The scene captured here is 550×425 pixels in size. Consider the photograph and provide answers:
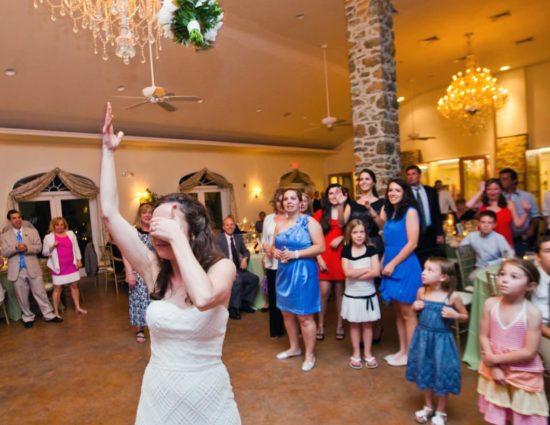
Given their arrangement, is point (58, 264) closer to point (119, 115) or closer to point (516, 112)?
point (119, 115)

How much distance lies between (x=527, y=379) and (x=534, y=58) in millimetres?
9968

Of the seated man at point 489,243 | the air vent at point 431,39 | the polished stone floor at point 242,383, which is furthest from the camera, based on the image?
the air vent at point 431,39

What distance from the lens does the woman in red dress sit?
12.4ft

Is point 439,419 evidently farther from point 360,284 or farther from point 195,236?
point 195,236

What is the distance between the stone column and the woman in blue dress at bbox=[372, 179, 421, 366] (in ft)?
6.71

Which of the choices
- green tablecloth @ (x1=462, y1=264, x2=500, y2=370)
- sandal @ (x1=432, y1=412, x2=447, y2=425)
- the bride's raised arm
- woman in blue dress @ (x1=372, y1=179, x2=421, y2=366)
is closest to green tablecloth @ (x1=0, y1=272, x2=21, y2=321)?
A: woman in blue dress @ (x1=372, y1=179, x2=421, y2=366)

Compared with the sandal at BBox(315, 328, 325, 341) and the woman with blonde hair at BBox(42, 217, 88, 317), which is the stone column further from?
the woman with blonde hair at BBox(42, 217, 88, 317)

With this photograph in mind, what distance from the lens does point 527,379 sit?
1.98 metres

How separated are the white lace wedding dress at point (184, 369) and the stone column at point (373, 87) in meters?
4.31

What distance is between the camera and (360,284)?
3.32m

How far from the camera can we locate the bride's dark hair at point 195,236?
1295mm

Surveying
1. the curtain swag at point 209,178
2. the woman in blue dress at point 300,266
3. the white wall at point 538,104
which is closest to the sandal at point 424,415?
the woman in blue dress at point 300,266

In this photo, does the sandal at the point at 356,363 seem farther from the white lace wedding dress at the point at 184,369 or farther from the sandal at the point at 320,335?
the white lace wedding dress at the point at 184,369

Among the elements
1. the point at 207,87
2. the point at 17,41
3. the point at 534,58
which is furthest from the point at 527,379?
the point at 534,58
